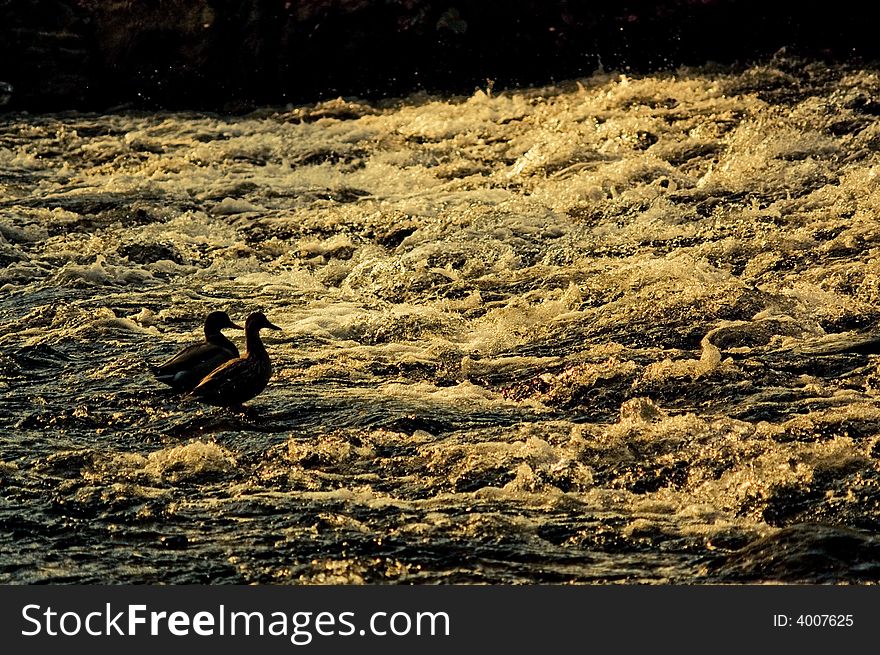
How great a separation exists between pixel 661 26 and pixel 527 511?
9104mm

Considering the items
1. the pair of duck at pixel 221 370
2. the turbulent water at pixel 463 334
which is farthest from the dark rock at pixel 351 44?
the pair of duck at pixel 221 370

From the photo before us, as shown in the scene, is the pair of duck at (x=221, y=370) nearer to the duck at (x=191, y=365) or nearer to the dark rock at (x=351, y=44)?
the duck at (x=191, y=365)

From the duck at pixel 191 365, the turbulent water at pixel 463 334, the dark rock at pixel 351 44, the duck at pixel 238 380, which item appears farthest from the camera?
the dark rock at pixel 351 44

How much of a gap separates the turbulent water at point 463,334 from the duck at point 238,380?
0.42 feet

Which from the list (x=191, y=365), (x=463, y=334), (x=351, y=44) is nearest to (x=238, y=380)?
(x=191, y=365)

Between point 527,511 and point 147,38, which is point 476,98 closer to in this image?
point 147,38

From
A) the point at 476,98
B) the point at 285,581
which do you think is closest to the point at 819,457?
the point at 285,581

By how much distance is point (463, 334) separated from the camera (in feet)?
32.6

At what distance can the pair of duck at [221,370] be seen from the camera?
8.47 meters

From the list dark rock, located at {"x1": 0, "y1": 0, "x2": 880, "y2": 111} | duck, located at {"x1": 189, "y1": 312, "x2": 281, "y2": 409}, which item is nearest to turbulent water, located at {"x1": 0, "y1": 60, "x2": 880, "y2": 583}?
duck, located at {"x1": 189, "y1": 312, "x2": 281, "y2": 409}

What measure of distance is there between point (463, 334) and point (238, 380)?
2006 millimetres

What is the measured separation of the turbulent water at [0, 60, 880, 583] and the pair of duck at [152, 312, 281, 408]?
139 mm

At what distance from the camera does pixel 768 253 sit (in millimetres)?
10898

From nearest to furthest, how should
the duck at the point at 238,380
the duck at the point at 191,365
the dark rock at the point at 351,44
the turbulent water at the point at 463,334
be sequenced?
the turbulent water at the point at 463,334 < the duck at the point at 238,380 < the duck at the point at 191,365 < the dark rock at the point at 351,44
